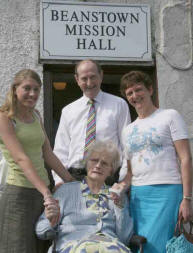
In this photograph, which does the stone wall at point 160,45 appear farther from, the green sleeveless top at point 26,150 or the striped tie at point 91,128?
Result: the green sleeveless top at point 26,150

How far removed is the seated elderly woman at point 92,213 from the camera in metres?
2.63

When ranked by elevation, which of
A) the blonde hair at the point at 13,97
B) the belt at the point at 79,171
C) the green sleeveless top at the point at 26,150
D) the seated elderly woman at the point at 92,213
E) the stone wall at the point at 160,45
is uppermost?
the stone wall at the point at 160,45

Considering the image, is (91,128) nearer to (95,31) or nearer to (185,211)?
(185,211)

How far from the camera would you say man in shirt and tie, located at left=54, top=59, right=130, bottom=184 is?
317 cm

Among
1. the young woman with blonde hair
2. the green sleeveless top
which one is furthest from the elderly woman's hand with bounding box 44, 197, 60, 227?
the green sleeveless top

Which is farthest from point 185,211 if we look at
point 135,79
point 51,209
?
point 135,79

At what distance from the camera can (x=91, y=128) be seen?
10.5ft

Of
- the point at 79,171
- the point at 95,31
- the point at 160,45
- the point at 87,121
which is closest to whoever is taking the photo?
the point at 79,171

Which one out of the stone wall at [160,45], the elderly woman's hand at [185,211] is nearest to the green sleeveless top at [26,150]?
the elderly woman's hand at [185,211]

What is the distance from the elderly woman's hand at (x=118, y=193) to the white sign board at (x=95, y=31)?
1.71m

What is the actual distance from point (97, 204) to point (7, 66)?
1.89 meters

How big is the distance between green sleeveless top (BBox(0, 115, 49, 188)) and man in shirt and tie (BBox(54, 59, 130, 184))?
1.33 ft

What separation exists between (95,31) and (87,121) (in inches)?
50.5

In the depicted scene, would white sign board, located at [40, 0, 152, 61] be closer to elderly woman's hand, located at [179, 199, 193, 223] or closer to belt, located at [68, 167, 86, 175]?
belt, located at [68, 167, 86, 175]
